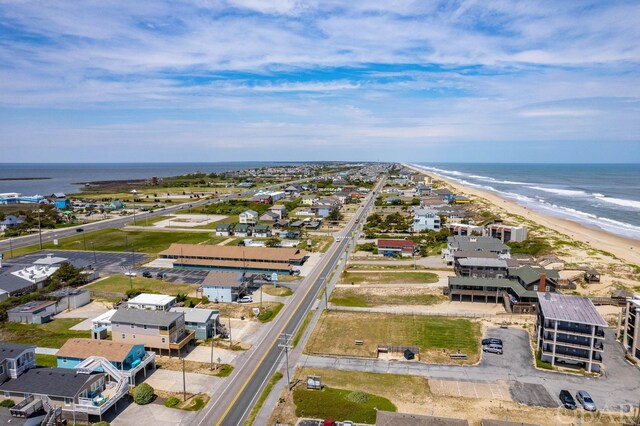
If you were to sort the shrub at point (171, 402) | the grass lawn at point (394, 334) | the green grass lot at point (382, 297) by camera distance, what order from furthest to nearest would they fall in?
the green grass lot at point (382, 297) < the grass lawn at point (394, 334) < the shrub at point (171, 402)

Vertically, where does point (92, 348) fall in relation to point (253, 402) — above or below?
above

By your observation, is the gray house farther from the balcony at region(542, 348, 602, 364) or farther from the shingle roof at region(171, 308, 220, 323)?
the balcony at region(542, 348, 602, 364)

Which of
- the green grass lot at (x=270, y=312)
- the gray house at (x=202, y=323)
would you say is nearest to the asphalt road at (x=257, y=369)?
the green grass lot at (x=270, y=312)

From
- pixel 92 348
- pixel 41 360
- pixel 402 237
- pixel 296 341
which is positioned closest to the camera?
pixel 92 348

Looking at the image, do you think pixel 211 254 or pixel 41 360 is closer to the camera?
pixel 41 360

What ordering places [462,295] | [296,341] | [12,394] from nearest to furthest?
1. [12,394]
2. [296,341]
3. [462,295]

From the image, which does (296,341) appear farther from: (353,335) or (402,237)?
(402,237)

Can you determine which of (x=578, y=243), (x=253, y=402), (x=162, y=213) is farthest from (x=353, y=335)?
(x=162, y=213)

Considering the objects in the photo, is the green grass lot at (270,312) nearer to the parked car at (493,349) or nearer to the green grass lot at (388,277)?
the green grass lot at (388,277)
